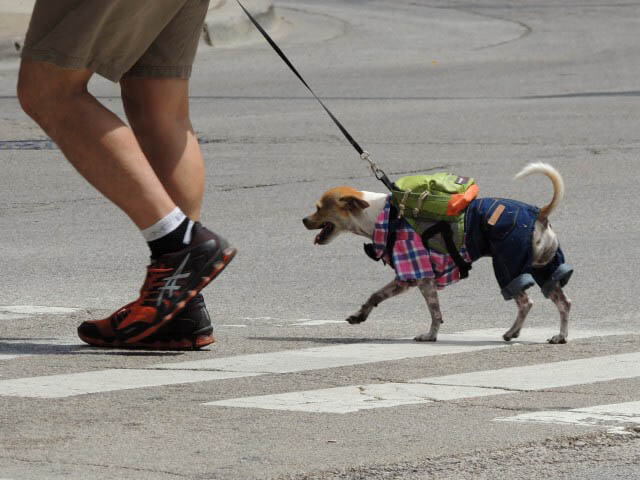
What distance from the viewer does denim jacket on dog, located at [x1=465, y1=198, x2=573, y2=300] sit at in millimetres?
6727

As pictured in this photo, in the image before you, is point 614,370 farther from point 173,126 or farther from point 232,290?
point 232,290

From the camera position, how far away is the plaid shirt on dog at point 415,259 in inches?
271

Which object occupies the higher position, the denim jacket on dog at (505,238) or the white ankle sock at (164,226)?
the white ankle sock at (164,226)

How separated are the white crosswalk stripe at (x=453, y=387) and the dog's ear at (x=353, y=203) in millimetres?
1438

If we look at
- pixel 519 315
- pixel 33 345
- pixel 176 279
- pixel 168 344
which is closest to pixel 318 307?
pixel 519 315

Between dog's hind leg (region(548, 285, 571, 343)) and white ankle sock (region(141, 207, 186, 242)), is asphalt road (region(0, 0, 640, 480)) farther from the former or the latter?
white ankle sock (region(141, 207, 186, 242))

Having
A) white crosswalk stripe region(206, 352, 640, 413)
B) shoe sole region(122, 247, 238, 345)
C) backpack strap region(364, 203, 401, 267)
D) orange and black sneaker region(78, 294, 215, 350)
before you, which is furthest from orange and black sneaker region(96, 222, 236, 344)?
backpack strap region(364, 203, 401, 267)

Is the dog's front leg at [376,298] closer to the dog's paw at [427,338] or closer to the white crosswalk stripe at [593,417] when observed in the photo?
the dog's paw at [427,338]

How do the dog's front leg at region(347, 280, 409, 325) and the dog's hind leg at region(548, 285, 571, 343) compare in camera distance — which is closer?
the dog's hind leg at region(548, 285, 571, 343)

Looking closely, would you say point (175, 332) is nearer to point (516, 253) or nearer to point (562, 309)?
point (516, 253)

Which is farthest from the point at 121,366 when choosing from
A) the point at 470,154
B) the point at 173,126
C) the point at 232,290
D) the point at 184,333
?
the point at 470,154

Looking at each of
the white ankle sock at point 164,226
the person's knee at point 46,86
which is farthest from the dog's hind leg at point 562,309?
the person's knee at point 46,86

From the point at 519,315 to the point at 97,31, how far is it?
7.21 feet

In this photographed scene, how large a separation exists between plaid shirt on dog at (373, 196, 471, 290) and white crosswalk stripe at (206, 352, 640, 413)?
98 cm
